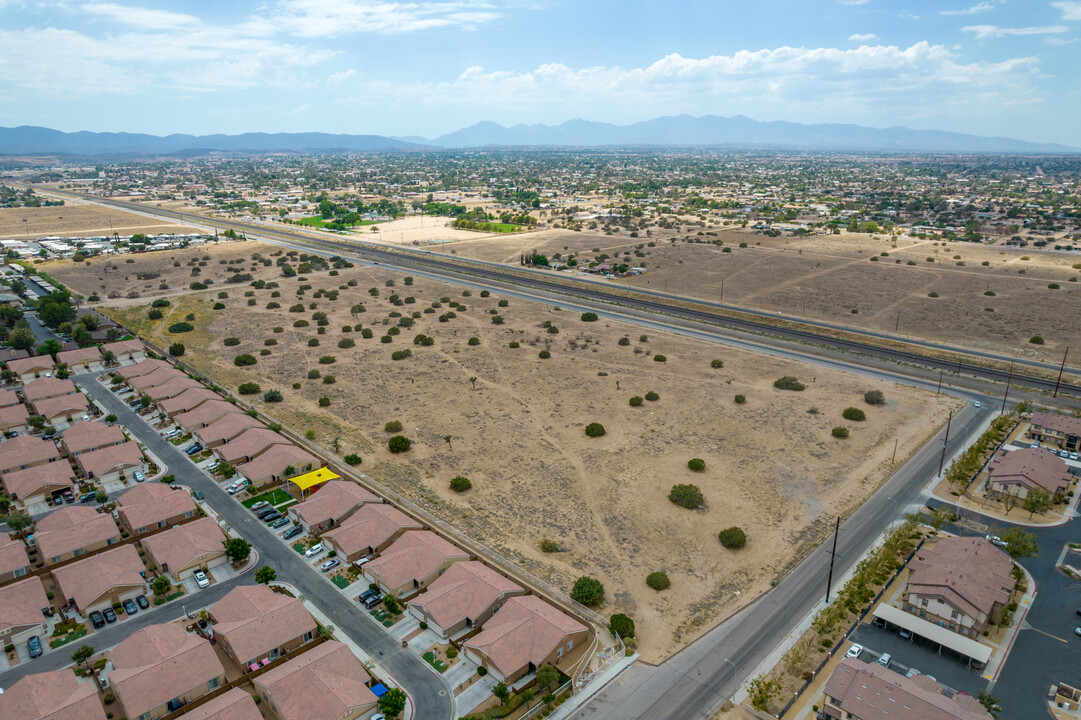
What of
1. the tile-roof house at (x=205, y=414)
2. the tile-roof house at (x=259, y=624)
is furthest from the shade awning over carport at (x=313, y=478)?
the tile-roof house at (x=205, y=414)

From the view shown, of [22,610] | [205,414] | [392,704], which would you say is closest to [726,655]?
[392,704]

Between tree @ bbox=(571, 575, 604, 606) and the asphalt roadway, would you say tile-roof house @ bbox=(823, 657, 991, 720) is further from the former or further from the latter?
the asphalt roadway

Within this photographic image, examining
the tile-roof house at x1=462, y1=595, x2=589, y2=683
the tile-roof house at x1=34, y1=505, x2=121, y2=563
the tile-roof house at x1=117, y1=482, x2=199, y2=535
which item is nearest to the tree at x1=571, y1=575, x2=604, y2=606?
the tile-roof house at x1=462, y1=595, x2=589, y2=683

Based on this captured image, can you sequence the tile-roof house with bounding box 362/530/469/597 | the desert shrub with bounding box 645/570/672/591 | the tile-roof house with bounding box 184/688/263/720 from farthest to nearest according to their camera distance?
Answer: the desert shrub with bounding box 645/570/672/591, the tile-roof house with bounding box 362/530/469/597, the tile-roof house with bounding box 184/688/263/720

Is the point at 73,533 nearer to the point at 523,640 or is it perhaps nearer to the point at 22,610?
the point at 22,610

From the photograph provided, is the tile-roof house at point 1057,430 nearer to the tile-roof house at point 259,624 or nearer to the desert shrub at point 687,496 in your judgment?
the desert shrub at point 687,496

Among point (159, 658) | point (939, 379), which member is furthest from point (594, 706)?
point (939, 379)

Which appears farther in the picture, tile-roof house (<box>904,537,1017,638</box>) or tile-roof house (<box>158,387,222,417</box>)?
tile-roof house (<box>158,387,222,417</box>)

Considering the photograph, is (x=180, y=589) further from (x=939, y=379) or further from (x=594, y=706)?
(x=939, y=379)
